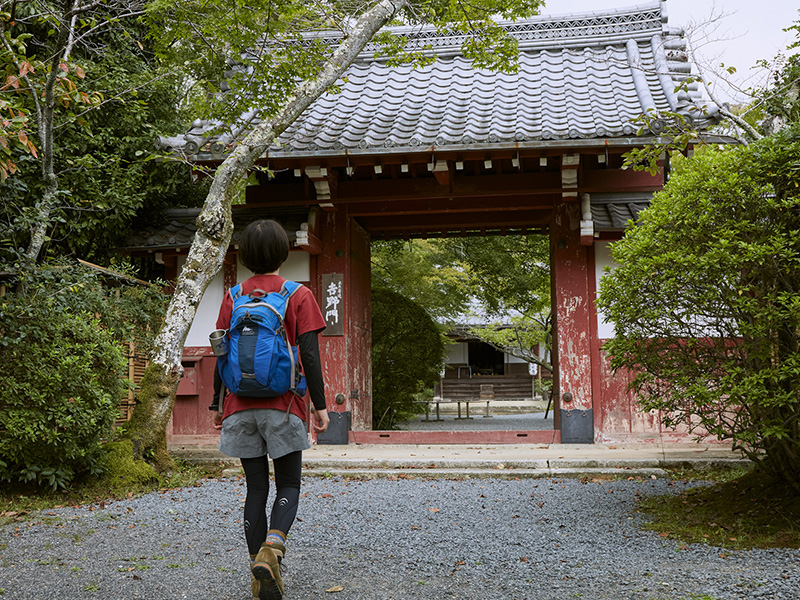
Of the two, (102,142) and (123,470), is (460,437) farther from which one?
(102,142)

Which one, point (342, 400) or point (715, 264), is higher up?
point (715, 264)

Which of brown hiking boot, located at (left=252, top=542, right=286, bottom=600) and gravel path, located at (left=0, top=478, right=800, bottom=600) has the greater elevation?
brown hiking boot, located at (left=252, top=542, right=286, bottom=600)

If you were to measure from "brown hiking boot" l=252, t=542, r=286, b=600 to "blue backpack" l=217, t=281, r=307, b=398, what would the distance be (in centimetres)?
61

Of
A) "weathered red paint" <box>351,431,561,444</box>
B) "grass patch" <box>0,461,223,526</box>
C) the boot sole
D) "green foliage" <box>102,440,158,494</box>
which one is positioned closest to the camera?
the boot sole

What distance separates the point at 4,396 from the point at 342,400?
12.0ft

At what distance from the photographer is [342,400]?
25.3 ft

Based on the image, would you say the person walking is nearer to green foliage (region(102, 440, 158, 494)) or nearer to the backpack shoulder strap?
the backpack shoulder strap

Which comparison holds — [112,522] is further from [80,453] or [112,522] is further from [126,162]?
[126,162]

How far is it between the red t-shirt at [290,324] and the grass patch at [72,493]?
258 centimetres

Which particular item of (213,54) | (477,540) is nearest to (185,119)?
(213,54)

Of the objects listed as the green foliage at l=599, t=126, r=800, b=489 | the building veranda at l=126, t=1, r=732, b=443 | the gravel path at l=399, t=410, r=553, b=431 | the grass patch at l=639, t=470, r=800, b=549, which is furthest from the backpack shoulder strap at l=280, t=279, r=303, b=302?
the gravel path at l=399, t=410, r=553, b=431

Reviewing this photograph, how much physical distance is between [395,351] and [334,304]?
329 centimetres

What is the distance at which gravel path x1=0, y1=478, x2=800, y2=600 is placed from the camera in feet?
9.53

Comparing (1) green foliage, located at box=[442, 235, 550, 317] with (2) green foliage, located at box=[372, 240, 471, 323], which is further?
(1) green foliage, located at box=[442, 235, 550, 317]
